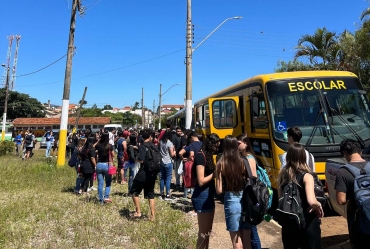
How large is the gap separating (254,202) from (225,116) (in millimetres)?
6372

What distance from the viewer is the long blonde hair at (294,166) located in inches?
130

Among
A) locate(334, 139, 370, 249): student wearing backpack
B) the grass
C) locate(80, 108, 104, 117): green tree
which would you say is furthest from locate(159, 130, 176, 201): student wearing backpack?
locate(80, 108, 104, 117): green tree

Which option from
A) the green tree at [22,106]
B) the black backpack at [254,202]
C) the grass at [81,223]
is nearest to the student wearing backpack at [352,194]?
the black backpack at [254,202]

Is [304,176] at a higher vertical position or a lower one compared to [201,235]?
higher

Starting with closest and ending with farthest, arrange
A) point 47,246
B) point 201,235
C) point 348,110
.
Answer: point 201,235 → point 47,246 → point 348,110

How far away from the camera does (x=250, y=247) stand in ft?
12.3

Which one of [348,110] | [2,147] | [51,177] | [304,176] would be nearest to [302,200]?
[304,176]

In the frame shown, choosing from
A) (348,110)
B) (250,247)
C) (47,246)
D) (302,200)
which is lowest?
(47,246)

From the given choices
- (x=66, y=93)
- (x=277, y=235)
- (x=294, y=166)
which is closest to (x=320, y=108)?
(x=277, y=235)

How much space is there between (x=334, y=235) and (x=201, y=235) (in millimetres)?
2678

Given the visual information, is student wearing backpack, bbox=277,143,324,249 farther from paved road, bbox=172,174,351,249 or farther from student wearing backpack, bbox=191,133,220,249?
paved road, bbox=172,174,351,249

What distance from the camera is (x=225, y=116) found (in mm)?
9758

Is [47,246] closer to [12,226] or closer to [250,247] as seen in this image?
[12,226]

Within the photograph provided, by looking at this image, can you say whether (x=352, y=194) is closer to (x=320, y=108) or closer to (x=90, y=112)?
(x=320, y=108)
